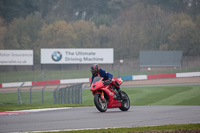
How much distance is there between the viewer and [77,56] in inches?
2530

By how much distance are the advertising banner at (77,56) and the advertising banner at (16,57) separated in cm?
223

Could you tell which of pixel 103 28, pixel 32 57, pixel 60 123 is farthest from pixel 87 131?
pixel 103 28

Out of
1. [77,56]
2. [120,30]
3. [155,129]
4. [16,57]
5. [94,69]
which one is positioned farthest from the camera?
[120,30]

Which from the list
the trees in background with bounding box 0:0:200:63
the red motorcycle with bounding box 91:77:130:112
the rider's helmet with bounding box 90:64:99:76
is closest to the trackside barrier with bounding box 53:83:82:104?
the red motorcycle with bounding box 91:77:130:112

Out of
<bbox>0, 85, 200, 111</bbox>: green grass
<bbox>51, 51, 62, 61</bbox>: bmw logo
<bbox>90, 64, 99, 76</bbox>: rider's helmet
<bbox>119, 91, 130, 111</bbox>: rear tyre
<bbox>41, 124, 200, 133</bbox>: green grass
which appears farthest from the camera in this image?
<bbox>51, 51, 62, 61</bbox>: bmw logo

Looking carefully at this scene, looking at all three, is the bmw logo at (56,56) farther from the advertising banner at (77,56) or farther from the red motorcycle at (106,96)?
the red motorcycle at (106,96)

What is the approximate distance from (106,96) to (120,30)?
6303 centimetres

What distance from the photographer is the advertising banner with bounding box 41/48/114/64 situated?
63.9 meters

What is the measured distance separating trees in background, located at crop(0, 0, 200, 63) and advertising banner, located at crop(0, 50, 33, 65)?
3934mm

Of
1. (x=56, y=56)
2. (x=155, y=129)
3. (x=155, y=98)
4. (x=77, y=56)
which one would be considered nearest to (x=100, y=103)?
(x=155, y=129)

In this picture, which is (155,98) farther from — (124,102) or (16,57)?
(16,57)

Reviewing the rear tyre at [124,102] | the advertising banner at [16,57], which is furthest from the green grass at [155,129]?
the advertising banner at [16,57]

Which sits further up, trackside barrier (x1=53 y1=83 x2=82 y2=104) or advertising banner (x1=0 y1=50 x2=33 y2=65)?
advertising banner (x1=0 y1=50 x2=33 y2=65)

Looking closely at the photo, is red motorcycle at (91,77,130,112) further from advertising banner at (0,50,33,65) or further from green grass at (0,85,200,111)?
advertising banner at (0,50,33,65)
